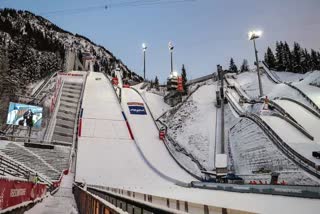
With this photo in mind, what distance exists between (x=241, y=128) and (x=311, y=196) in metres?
20.0

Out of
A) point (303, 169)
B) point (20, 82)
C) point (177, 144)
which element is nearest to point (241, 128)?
point (177, 144)

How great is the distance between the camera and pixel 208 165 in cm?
3144

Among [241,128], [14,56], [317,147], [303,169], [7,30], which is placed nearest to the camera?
[303,169]

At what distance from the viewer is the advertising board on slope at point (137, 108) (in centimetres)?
4462

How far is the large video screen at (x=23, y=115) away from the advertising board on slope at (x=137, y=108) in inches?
580

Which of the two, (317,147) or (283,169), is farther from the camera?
(317,147)

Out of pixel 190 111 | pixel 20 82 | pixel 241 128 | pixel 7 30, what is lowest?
pixel 241 128

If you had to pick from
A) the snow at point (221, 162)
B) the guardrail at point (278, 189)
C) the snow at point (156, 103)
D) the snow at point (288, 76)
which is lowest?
the guardrail at point (278, 189)

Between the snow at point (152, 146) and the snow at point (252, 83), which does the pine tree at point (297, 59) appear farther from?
the snow at point (152, 146)

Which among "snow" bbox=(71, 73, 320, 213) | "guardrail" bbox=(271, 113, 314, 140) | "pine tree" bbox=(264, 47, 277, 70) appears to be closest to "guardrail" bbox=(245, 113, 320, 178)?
"guardrail" bbox=(271, 113, 314, 140)

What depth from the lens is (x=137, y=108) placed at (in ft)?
150

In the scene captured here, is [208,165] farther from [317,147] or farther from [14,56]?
[14,56]

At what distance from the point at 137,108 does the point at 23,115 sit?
681 inches

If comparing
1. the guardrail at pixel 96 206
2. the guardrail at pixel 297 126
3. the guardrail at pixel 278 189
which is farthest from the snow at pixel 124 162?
the guardrail at pixel 96 206
